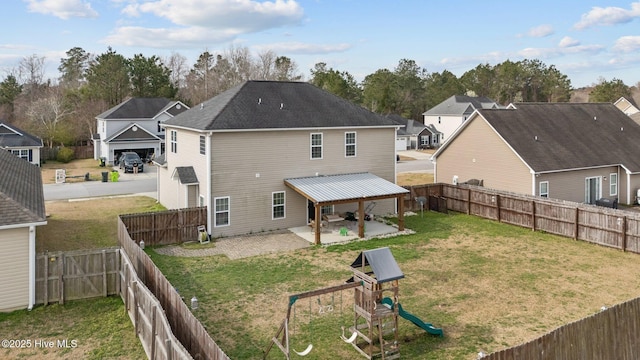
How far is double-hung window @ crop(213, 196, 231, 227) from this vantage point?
2259 cm

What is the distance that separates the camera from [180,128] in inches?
998

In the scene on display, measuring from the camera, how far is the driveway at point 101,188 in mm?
32938

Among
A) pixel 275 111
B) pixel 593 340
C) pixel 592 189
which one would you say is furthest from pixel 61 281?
pixel 592 189

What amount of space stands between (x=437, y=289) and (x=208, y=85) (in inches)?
2859

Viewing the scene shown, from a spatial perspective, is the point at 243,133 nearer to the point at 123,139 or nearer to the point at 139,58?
the point at 123,139

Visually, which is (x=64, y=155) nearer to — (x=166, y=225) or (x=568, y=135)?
(x=166, y=225)

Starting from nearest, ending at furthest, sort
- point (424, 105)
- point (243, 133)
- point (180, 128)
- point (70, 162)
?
point (243, 133), point (180, 128), point (70, 162), point (424, 105)

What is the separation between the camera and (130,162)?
44156mm

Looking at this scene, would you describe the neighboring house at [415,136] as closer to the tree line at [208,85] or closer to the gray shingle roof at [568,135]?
the tree line at [208,85]

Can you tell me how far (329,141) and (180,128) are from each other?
310 inches

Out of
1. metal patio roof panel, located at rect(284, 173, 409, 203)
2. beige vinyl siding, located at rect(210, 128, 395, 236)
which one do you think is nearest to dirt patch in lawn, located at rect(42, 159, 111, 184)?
beige vinyl siding, located at rect(210, 128, 395, 236)

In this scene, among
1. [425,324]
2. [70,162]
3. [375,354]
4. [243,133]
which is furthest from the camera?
[70,162]

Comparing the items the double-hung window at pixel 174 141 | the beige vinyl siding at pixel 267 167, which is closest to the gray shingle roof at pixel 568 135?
the beige vinyl siding at pixel 267 167

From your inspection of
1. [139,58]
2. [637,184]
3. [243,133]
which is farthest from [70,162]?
[637,184]
